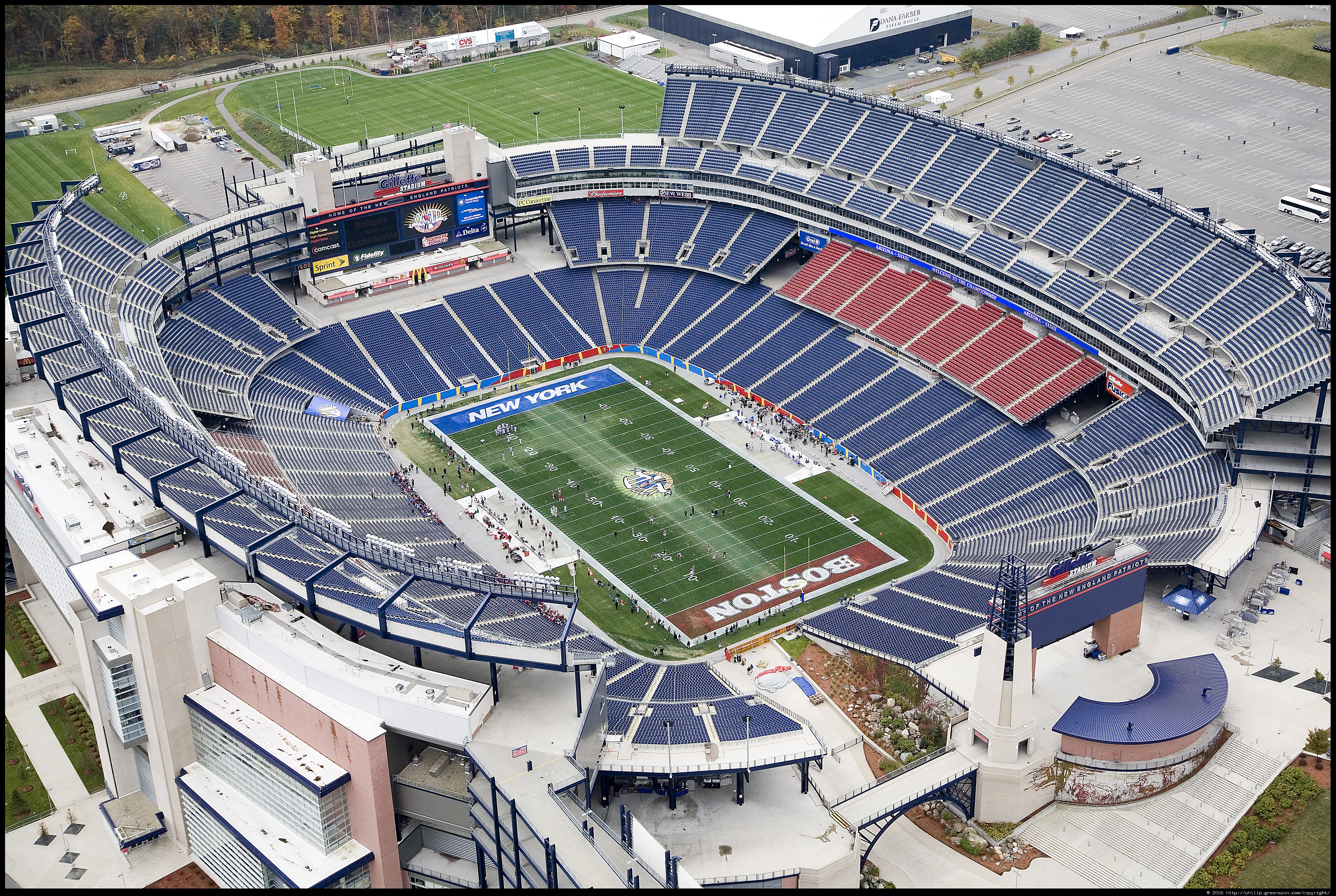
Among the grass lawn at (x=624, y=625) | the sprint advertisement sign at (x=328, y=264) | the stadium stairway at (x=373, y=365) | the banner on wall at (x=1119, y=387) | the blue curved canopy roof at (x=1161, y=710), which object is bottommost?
the grass lawn at (x=624, y=625)

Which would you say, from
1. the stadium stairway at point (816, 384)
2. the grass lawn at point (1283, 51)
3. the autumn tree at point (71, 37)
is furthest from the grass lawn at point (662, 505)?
the autumn tree at point (71, 37)

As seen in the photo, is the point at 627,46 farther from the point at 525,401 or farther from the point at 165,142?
the point at 525,401

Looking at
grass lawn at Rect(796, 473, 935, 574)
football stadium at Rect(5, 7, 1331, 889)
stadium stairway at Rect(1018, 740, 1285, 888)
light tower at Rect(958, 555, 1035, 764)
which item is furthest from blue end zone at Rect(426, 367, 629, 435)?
stadium stairway at Rect(1018, 740, 1285, 888)

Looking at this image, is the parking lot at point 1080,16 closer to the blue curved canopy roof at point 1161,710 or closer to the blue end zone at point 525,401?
the blue end zone at point 525,401

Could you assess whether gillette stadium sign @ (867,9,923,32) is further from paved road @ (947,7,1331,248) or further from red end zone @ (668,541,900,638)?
red end zone @ (668,541,900,638)

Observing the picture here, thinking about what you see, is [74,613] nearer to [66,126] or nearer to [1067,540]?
[1067,540]
